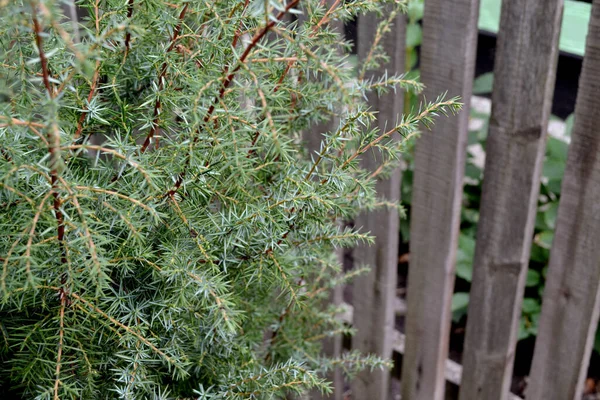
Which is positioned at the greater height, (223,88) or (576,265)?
(223,88)

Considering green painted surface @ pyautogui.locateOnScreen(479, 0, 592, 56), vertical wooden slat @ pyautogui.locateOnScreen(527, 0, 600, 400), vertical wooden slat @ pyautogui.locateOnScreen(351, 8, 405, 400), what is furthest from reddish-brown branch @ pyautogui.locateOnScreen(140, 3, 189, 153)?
green painted surface @ pyautogui.locateOnScreen(479, 0, 592, 56)

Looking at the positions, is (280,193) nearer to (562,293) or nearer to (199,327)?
(199,327)

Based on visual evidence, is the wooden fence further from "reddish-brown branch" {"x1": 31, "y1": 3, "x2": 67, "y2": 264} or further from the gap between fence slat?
"reddish-brown branch" {"x1": 31, "y1": 3, "x2": 67, "y2": 264}

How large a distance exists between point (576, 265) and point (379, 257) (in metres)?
0.54

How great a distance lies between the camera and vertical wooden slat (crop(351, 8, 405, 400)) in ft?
4.97

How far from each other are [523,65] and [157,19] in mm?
844

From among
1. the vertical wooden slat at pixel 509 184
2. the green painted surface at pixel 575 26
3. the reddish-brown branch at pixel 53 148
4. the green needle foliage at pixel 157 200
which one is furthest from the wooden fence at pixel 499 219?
the reddish-brown branch at pixel 53 148

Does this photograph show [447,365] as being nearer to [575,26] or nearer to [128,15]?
[575,26]

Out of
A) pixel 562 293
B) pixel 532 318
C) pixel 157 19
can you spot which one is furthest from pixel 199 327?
pixel 532 318

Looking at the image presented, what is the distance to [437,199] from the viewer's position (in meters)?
1.62

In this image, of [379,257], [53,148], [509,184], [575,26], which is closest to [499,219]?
[509,184]

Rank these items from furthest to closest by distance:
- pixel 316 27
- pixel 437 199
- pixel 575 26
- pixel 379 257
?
1. pixel 575 26
2. pixel 379 257
3. pixel 437 199
4. pixel 316 27

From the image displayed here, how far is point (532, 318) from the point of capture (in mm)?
2371

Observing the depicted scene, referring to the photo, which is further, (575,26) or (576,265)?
(575,26)
